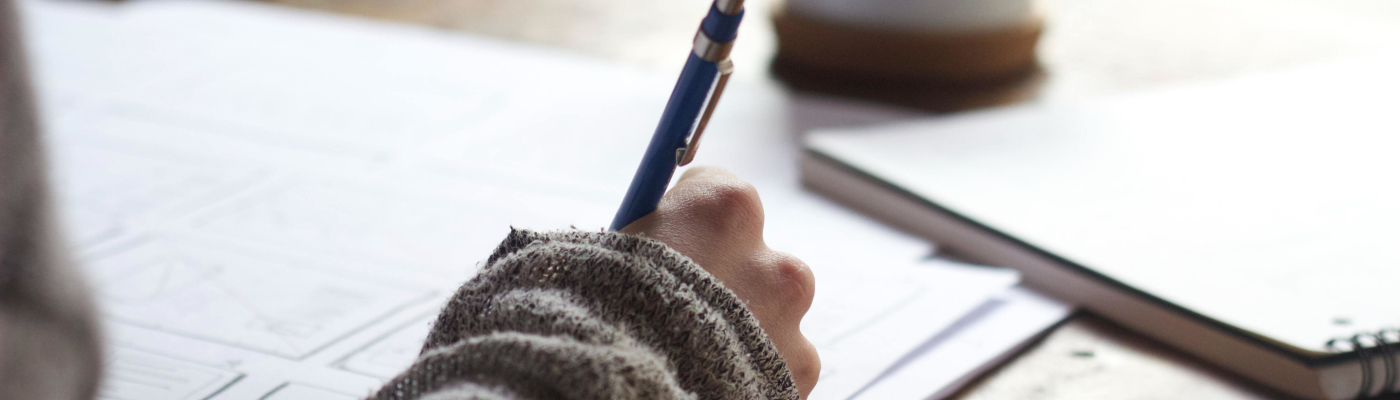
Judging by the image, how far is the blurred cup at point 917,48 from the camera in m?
0.71

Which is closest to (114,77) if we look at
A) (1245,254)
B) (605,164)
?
(605,164)

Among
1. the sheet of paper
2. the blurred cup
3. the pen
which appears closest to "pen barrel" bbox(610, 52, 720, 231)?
the pen

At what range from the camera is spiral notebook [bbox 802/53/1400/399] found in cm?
38

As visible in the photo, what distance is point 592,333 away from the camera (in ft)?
0.86

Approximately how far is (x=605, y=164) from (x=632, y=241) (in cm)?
30

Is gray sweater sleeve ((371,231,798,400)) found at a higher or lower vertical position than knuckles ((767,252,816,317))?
lower

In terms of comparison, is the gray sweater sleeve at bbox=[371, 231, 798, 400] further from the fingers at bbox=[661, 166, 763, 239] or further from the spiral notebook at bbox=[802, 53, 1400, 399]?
the spiral notebook at bbox=[802, 53, 1400, 399]

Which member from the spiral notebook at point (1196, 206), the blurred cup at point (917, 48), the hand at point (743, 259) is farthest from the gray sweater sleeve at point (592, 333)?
the blurred cup at point (917, 48)

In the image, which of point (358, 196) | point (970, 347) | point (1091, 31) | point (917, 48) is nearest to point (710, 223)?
point (970, 347)

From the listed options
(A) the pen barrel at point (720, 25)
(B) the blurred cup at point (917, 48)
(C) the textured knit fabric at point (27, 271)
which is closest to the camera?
(C) the textured knit fabric at point (27, 271)

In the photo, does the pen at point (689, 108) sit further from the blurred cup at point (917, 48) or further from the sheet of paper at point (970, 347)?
the blurred cup at point (917, 48)

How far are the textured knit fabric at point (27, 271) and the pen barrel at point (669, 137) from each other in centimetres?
16

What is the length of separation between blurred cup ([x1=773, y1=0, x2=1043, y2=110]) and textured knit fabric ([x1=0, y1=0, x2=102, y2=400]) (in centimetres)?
58

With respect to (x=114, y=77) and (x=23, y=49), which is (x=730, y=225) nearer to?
(x=23, y=49)
